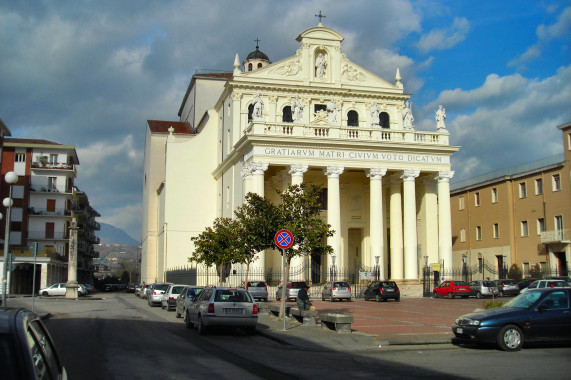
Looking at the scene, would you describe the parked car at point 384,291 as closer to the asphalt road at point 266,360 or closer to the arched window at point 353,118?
the arched window at point 353,118

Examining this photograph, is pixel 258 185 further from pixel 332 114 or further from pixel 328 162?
Result: pixel 332 114

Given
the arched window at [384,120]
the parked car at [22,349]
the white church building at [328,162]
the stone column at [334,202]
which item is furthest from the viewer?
the arched window at [384,120]

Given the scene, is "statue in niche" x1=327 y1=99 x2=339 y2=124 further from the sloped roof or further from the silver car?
the sloped roof

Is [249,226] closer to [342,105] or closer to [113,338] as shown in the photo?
[113,338]

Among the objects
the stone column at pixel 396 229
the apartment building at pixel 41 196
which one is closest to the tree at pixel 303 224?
the stone column at pixel 396 229

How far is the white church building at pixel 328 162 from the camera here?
4372cm

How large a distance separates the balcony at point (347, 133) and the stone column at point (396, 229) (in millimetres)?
3518

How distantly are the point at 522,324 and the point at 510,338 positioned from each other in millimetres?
428

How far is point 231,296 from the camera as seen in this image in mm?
18188

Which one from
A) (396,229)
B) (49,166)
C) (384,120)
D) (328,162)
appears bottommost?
(396,229)

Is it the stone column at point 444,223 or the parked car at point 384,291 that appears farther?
the stone column at point 444,223

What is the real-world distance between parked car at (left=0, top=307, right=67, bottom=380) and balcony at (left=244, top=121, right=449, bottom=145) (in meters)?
38.6

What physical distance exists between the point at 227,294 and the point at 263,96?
3342 centimetres

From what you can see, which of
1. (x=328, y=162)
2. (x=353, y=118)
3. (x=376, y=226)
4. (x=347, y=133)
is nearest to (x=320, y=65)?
(x=353, y=118)
